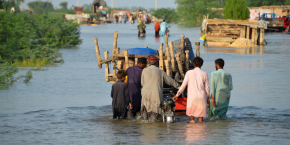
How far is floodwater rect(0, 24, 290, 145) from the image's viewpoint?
294 inches

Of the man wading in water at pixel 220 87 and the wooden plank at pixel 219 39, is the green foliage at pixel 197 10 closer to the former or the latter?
the wooden plank at pixel 219 39

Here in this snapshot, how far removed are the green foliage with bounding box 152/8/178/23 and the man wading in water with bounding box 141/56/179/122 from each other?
80224mm

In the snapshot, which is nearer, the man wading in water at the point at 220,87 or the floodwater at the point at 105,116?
the floodwater at the point at 105,116

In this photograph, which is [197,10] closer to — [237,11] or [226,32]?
[237,11]

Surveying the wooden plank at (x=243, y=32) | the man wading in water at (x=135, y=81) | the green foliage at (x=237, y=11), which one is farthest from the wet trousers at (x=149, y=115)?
the green foliage at (x=237, y=11)

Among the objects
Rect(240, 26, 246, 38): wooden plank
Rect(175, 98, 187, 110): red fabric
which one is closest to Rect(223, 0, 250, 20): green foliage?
Rect(240, 26, 246, 38): wooden plank

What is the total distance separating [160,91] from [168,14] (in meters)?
83.5

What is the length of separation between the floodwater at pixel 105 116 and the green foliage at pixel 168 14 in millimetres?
72819

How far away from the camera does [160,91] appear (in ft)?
27.4

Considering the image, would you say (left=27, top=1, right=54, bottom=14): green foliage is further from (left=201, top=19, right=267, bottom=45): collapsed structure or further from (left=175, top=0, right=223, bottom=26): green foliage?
(left=175, top=0, right=223, bottom=26): green foliage

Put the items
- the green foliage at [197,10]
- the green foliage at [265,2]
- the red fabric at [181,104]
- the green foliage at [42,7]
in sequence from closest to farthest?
the red fabric at [181,104], the green foliage at [42,7], the green foliage at [265,2], the green foliage at [197,10]

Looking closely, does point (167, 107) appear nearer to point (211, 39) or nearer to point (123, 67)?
point (123, 67)

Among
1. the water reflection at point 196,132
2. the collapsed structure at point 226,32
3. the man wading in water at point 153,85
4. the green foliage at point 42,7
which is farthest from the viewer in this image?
the green foliage at point 42,7

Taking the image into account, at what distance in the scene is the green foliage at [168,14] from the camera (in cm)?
8856
